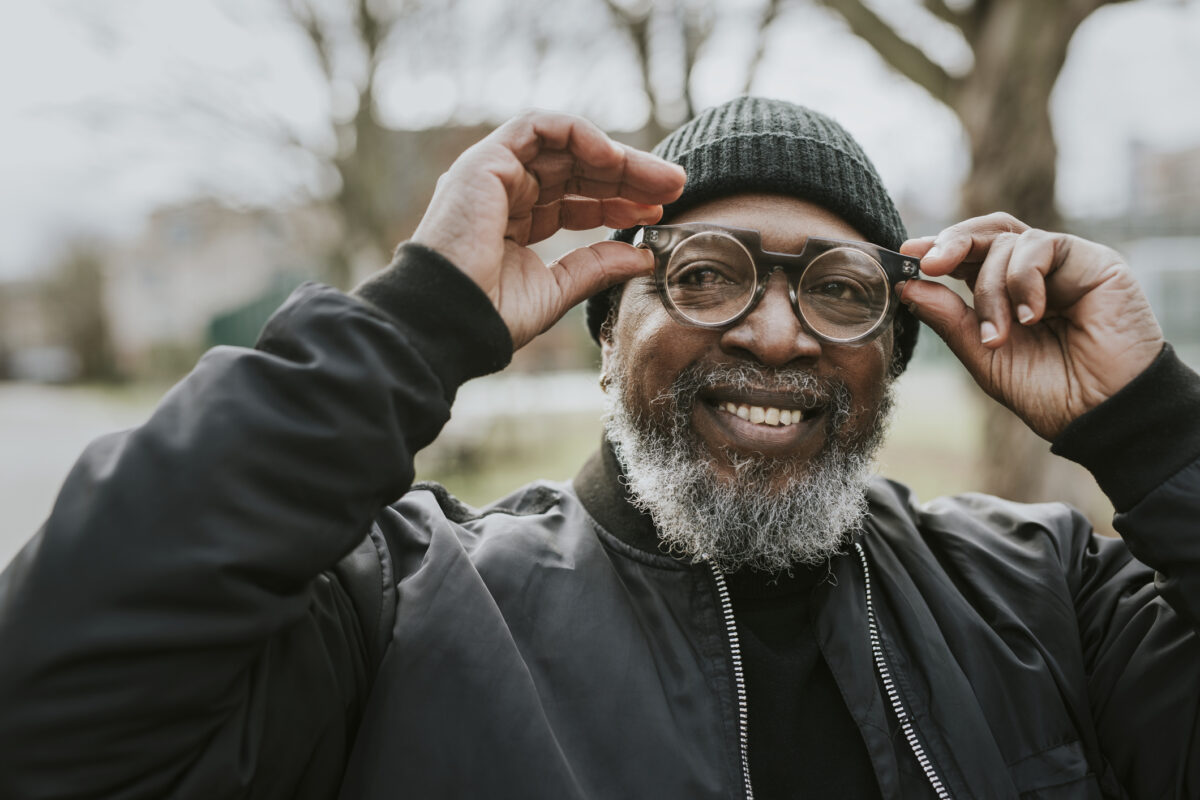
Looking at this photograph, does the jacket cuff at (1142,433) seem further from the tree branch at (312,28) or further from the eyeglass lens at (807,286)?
the tree branch at (312,28)

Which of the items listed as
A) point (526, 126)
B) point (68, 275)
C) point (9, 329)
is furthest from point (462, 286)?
point (9, 329)

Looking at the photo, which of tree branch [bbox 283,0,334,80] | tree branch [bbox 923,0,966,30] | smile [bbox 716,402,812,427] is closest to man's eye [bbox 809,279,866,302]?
smile [bbox 716,402,812,427]

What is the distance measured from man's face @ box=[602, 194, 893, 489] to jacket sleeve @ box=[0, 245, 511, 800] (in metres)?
0.70

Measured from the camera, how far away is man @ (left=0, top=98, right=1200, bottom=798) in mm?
1391

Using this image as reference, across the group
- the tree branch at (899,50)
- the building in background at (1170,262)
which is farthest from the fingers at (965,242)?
the building in background at (1170,262)

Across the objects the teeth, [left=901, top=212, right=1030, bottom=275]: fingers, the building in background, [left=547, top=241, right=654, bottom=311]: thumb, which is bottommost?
the building in background

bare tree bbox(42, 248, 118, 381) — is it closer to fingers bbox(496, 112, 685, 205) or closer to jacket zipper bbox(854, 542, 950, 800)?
fingers bbox(496, 112, 685, 205)

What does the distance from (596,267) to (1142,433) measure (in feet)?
4.33

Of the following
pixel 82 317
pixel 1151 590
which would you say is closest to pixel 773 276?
pixel 1151 590

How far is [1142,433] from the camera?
1.82m

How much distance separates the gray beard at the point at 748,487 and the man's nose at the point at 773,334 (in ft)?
0.15

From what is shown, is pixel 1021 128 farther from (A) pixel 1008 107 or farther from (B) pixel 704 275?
(B) pixel 704 275

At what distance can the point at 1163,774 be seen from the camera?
1.93 m

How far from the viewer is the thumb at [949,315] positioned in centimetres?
217
